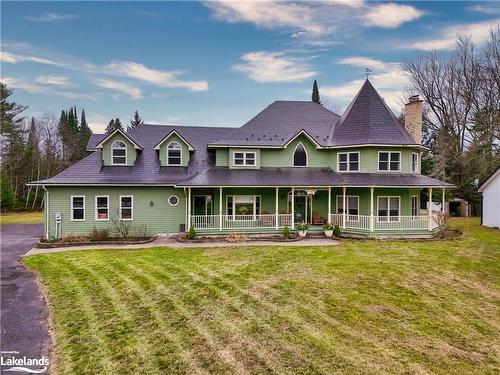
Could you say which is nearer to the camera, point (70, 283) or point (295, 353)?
point (295, 353)

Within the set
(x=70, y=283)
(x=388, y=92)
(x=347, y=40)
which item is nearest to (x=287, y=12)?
(x=347, y=40)

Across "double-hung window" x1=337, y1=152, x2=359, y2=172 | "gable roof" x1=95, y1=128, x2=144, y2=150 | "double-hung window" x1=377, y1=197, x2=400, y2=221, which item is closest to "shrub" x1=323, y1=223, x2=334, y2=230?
"double-hung window" x1=377, y1=197, x2=400, y2=221

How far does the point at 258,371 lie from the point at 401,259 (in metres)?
9.82

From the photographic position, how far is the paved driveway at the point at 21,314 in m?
6.67

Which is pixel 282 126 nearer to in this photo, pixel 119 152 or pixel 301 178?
pixel 301 178

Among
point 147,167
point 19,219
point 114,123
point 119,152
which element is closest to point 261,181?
point 147,167

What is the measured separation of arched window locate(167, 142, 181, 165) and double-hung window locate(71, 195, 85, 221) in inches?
223

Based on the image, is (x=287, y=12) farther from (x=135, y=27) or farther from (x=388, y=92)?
(x=388, y=92)

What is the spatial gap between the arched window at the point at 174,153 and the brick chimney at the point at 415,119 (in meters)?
16.6

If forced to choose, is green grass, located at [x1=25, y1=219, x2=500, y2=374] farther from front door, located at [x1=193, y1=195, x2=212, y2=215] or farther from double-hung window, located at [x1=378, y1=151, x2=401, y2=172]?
double-hung window, located at [x1=378, y1=151, x2=401, y2=172]

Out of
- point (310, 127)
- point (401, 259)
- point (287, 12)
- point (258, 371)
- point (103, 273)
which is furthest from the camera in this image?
point (310, 127)

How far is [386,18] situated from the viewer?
703 inches

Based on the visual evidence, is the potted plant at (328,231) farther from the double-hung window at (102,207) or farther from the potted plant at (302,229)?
the double-hung window at (102,207)

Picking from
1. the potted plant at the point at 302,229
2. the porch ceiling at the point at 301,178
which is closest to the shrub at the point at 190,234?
the porch ceiling at the point at 301,178
